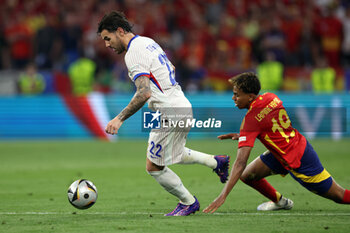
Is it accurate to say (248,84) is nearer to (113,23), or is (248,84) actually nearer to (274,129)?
(274,129)

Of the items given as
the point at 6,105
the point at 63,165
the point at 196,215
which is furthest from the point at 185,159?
the point at 6,105

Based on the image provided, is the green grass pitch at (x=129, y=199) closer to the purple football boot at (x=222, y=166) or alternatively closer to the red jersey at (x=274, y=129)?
the purple football boot at (x=222, y=166)

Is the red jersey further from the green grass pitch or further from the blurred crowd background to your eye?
the blurred crowd background

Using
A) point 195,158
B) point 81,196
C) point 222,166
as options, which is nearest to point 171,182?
point 195,158

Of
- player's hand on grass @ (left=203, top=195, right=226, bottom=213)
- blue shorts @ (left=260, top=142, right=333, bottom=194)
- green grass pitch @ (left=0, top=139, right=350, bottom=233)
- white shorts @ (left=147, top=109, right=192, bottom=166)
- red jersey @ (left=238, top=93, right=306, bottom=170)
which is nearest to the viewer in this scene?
player's hand on grass @ (left=203, top=195, right=226, bottom=213)

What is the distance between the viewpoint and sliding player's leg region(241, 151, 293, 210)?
25.4 ft

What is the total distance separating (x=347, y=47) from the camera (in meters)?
21.2

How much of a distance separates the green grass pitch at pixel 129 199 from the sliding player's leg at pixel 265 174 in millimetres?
176

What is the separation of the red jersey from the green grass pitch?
0.73 meters

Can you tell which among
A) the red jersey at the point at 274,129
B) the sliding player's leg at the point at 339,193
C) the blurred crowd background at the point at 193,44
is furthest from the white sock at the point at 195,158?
the blurred crowd background at the point at 193,44

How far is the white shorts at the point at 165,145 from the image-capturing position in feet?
24.0

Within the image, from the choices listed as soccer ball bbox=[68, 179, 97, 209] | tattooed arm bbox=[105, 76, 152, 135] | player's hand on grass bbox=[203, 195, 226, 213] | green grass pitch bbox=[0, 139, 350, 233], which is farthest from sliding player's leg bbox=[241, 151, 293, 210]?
soccer ball bbox=[68, 179, 97, 209]

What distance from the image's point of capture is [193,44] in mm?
22031

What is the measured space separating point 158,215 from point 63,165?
259 inches
